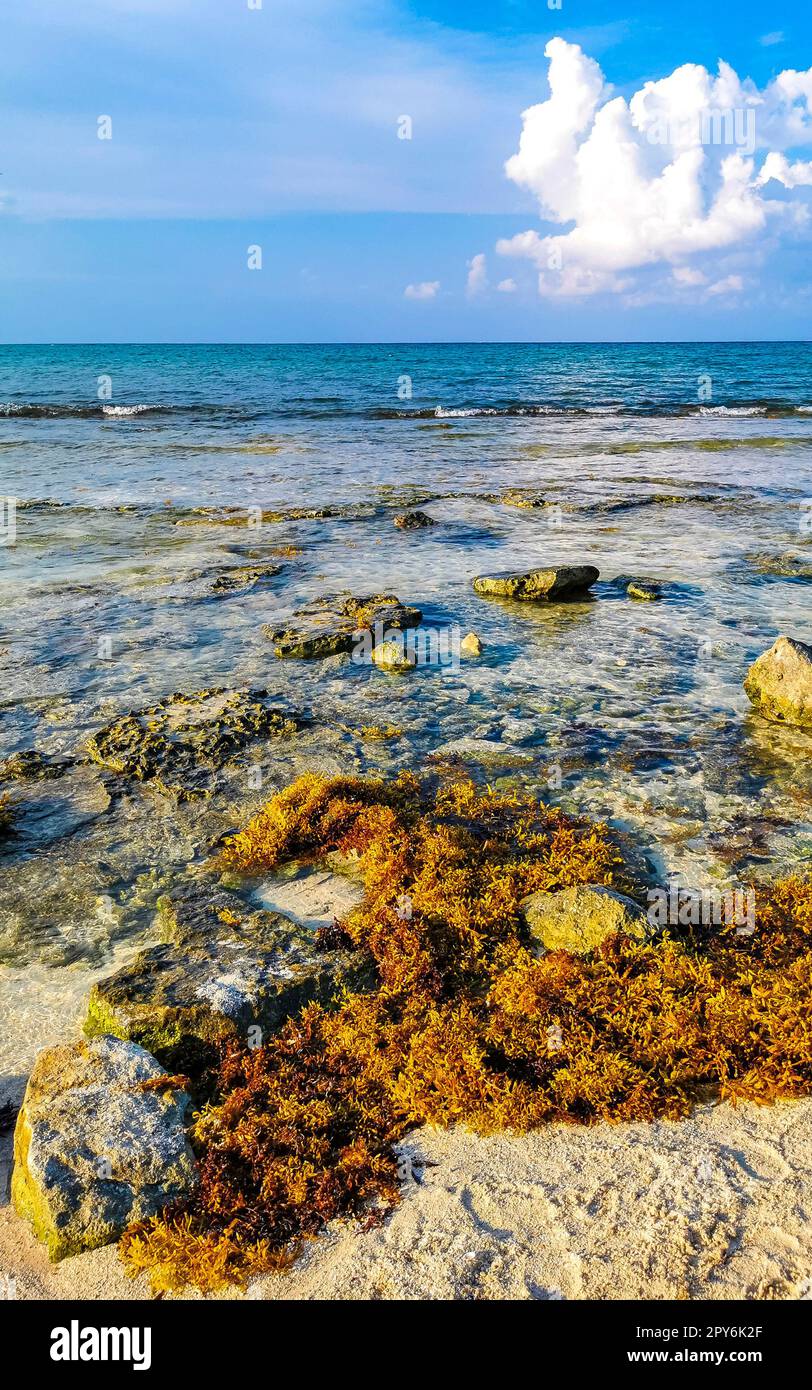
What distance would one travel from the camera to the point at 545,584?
48.8 ft

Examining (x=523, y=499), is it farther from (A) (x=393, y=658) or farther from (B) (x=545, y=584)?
(A) (x=393, y=658)

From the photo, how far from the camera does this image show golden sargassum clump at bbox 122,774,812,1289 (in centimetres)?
435

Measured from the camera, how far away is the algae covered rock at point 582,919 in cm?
599

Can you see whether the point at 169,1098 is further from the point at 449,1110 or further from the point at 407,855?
the point at 407,855

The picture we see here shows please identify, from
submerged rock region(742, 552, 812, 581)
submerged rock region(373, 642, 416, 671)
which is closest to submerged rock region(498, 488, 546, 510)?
submerged rock region(742, 552, 812, 581)

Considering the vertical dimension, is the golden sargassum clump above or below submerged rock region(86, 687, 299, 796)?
below

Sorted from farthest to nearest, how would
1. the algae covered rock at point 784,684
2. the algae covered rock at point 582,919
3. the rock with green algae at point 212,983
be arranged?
the algae covered rock at point 784,684 → the algae covered rock at point 582,919 → the rock with green algae at point 212,983

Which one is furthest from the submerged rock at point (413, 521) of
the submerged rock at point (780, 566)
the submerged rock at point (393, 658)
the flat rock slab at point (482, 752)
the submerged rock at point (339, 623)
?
the flat rock slab at point (482, 752)

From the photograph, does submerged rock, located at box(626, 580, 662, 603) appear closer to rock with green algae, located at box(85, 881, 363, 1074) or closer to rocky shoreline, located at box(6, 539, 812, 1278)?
rocky shoreline, located at box(6, 539, 812, 1278)

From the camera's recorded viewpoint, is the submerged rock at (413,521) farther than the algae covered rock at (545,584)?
Yes

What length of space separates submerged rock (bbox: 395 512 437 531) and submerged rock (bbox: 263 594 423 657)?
646cm

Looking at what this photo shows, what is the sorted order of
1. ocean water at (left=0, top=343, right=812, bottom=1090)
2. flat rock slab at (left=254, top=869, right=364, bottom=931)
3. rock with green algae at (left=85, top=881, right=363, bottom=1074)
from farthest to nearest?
1. ocean water at (left=0, top=343, right=812, bottom=1090)
2. flat rock slab at (left=254, top=869, right=364, bottom=931)
3. rock with green algae at (left=85, top=881, right=363, bottom=1074)

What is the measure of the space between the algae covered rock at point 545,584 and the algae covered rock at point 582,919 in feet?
30.0

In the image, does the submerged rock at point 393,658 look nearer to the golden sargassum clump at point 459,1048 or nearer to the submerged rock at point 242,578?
the submerged rock at point 242,578
